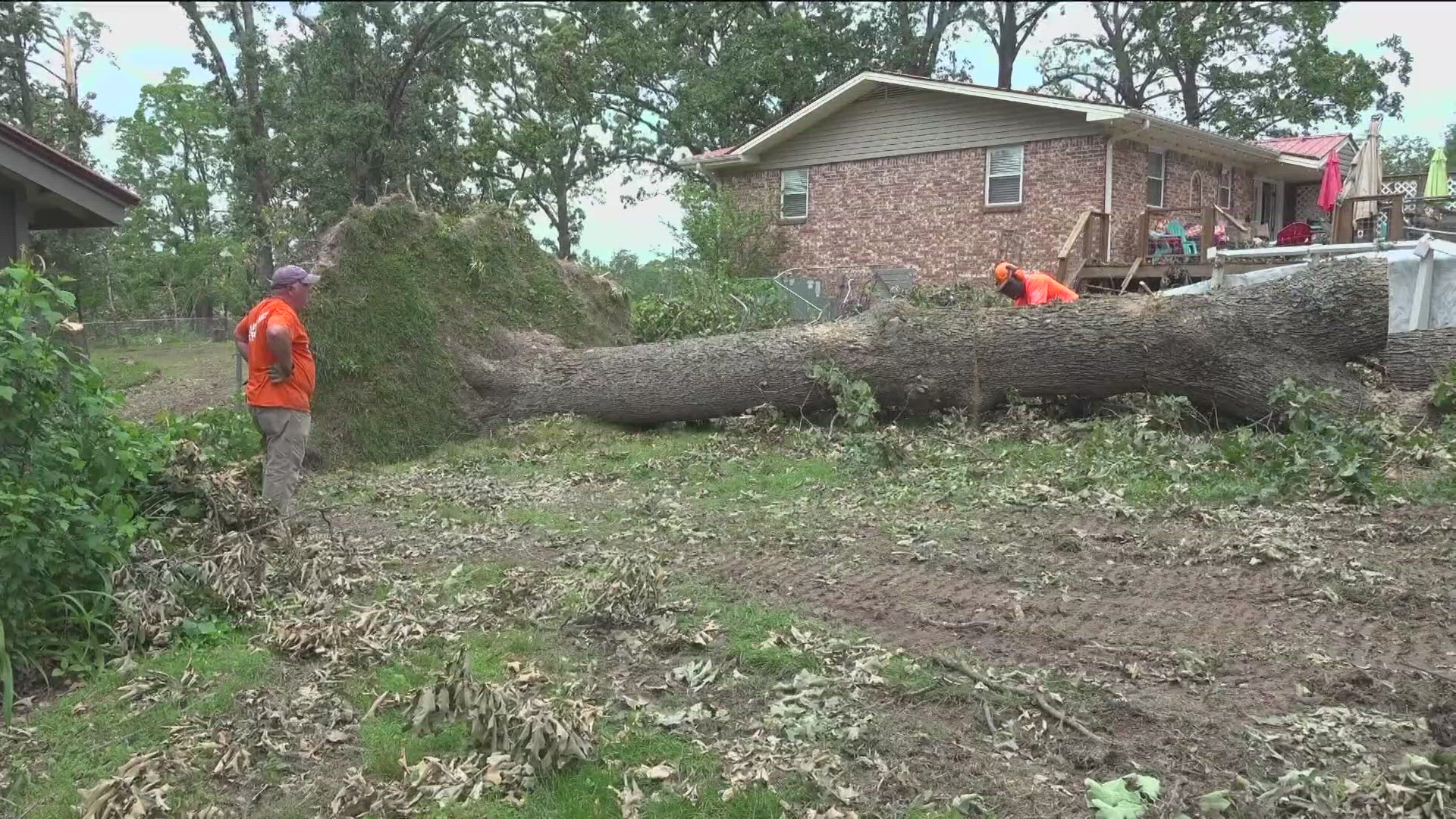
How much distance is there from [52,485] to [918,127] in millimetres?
17506

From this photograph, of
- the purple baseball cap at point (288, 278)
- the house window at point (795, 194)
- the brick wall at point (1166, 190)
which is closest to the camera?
the purple baseball cap at point (288, 278)

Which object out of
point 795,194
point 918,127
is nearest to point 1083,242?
point 918,127

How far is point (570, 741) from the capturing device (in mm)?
3365

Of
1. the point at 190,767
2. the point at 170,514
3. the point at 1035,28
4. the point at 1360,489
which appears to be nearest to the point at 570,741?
the point at 190,767

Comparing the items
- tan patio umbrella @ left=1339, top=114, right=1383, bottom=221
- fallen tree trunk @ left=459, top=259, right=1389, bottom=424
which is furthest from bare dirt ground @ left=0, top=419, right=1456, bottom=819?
tan patio umbrella @ left=1339, top=114, right=1383, bottom=221

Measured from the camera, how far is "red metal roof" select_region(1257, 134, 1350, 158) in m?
23.0

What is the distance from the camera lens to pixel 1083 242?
17.5 meters

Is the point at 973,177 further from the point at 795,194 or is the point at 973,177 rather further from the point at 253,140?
the point at 253,140

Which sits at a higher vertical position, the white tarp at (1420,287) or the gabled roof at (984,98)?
the gabled roof at (984,98)

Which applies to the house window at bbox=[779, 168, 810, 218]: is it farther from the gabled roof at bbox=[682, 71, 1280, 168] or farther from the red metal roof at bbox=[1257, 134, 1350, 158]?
the red metal roof at bbox=[1257, 134, 1350, 158]

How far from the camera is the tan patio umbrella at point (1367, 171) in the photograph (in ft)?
55.4

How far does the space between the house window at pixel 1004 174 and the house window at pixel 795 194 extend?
154 inches

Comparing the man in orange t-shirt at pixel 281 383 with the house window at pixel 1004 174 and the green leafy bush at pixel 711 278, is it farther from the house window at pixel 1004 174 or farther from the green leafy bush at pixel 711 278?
the house window at pixel 1004 174

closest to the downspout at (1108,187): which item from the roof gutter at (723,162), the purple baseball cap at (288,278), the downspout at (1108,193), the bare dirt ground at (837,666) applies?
the downspout at (1108,193)
